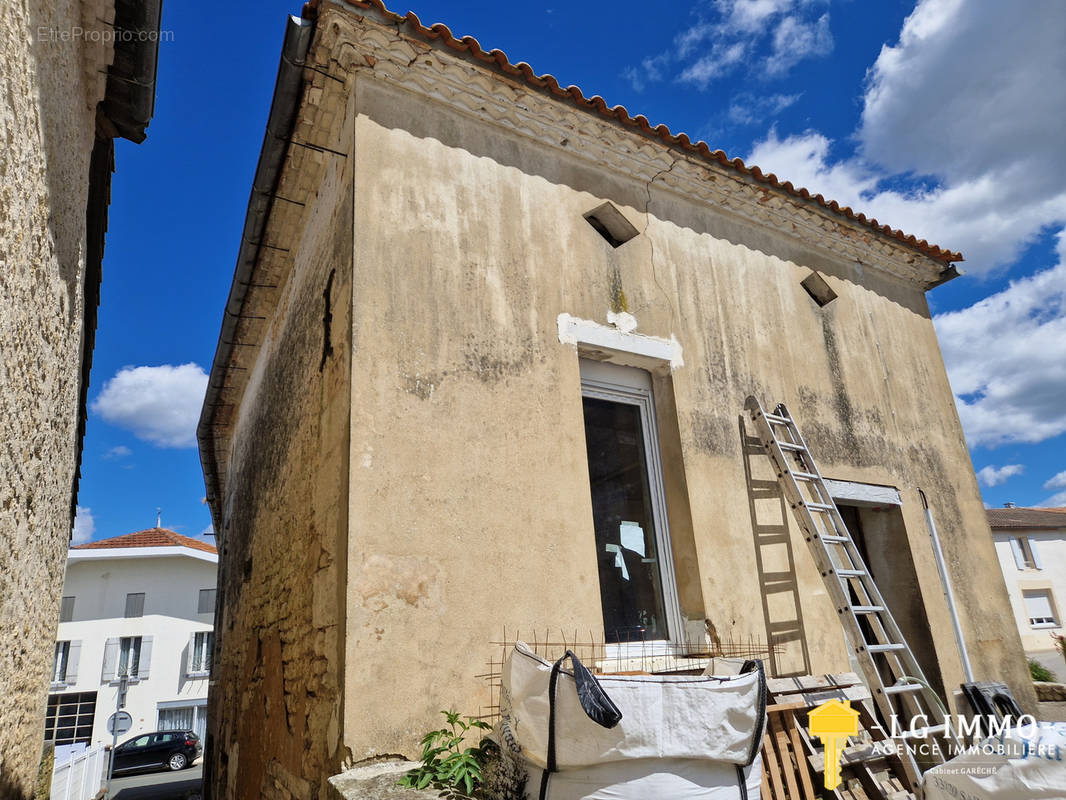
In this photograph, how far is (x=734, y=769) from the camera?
291 centimetres

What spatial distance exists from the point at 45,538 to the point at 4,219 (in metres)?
2.18

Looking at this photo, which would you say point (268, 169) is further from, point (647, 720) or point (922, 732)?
point (922, 732)

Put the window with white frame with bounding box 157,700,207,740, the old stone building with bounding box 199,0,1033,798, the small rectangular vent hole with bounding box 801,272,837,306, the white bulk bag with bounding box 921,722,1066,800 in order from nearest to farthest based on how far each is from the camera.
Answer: the white bulk bag with bounding box 921,722,1066,800, the old stone building with bounding box 199,0,1033,798, the small rectangular vent hole with bounding box 801,272,837,306, the window with white frame with bounding box 157,700,207,740

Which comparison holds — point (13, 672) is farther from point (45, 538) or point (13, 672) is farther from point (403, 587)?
point (403, 587)

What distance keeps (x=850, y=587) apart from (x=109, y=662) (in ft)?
84.2

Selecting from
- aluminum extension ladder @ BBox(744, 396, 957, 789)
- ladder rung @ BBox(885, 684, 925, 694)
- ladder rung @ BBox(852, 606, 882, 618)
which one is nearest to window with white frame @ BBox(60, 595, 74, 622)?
aluminum extension ladder @ BBox(744, 396, 957, 789)

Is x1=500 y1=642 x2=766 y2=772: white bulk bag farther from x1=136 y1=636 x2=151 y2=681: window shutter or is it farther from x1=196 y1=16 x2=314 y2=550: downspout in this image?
x1=136 y1=636 x2=151 y2=681: window shutter

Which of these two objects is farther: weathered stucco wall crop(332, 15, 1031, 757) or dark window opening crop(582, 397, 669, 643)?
dark window opening crop(582, 397, 669, 643)

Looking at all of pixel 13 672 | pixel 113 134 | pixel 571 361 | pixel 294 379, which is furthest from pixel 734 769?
pixel 113 134

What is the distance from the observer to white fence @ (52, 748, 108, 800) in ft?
34.2

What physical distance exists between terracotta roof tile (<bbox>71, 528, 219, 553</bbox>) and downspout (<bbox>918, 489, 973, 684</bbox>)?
2565 centimetres

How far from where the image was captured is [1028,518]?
3133cm

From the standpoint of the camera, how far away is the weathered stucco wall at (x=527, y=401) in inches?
140

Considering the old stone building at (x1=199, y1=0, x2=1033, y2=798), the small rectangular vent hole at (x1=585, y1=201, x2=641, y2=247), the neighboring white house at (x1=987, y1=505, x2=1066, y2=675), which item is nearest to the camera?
the old stone building at (x1=199, y1=0, x2=1033, y2=798)
